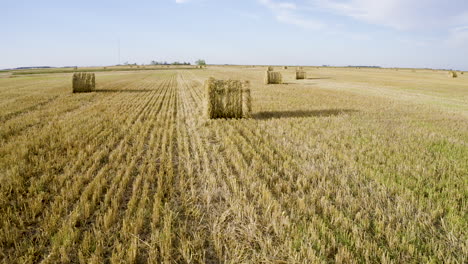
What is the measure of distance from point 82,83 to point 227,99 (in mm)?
14678

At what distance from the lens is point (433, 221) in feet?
10.7

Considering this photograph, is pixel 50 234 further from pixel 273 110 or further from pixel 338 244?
pixel 273 110

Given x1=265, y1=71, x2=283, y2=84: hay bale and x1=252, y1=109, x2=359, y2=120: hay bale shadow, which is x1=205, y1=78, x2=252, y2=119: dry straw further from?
x1=265, y1=71, x2=283, y2=84: hay bale

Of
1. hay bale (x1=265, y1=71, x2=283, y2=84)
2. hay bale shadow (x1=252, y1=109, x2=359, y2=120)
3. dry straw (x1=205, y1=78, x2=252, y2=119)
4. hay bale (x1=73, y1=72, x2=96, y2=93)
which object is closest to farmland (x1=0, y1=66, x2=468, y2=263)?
dry straw (x1=205, y1=78, x2=252, y2=119)

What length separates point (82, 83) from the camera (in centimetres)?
1902

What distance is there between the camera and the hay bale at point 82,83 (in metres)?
18.8

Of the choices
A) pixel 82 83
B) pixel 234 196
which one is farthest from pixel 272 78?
pixel 234 196

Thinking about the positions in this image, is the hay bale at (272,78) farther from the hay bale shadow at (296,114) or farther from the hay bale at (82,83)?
the hay bale at (82,83)

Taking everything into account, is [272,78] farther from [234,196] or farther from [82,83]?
[234,196]

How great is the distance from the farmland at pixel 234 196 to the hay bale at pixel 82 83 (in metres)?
12.3

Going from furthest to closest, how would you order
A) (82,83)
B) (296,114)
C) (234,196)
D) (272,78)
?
(272,78) → (82,83) → (296,114) → (234,196)

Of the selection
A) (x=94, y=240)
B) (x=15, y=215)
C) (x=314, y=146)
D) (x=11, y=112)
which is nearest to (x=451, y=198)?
(x=314, y=146)

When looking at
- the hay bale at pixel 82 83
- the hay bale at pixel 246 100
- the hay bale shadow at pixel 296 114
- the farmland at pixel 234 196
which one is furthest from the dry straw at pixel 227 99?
the hay bale at pixel 82 83

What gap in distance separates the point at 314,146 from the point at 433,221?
11.0 feet
